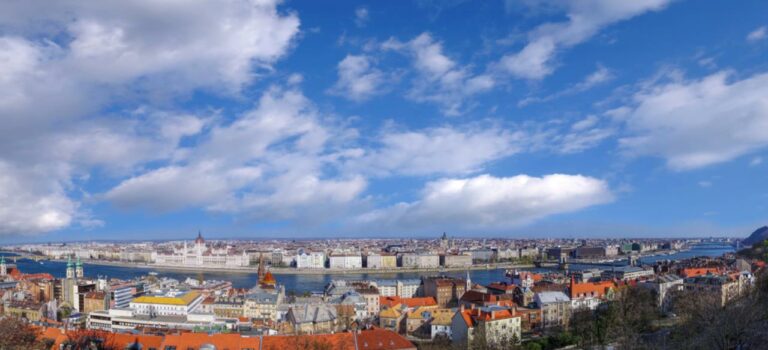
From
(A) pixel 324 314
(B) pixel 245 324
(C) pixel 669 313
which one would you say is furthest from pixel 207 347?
(C) pixel 669 313

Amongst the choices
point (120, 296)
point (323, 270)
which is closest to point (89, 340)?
point (120, 296)

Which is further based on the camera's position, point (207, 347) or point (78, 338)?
point (78, 338)

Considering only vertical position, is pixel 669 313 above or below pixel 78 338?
below

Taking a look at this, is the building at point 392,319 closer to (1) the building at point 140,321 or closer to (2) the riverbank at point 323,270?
(1) the building at point 140,321

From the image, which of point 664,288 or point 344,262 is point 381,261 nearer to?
point 344,262

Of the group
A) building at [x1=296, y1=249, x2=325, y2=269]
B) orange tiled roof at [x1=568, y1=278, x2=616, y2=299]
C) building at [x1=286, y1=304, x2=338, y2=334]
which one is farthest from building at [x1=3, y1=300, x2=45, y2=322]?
building at [x1=296, y1=249, x2=325, y2=269]

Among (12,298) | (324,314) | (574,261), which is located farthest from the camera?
(574,261)

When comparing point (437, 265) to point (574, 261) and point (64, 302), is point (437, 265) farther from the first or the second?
point (64, 302)
